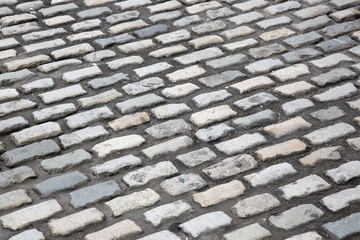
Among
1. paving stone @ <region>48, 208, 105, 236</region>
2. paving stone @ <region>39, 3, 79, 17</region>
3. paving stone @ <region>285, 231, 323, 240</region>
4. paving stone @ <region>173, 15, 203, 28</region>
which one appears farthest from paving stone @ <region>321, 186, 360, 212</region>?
paving stone @ <region>39, 3, 79, 17</region>

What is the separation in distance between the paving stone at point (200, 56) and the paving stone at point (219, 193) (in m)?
1.39

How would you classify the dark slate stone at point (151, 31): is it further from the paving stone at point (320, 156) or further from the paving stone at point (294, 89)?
the paving stone at point (320, 156)

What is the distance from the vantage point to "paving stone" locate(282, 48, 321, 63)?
440 centimetres

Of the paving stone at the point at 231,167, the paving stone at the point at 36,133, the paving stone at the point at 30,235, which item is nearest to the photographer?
the paving stone at the point at 30,235

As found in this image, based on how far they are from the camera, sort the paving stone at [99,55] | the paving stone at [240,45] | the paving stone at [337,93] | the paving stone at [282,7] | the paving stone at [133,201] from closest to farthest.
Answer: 1. the paving stone at [133,201]
2. the paving stone at [337,93]
3. the paving stone at [99,55]
4. the paving stone at [240,45]
5. the paving stone at [282,7]

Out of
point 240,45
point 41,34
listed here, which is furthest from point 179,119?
point 41,34

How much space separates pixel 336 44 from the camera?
459 centimetres

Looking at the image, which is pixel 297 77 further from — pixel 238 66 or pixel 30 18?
pixel 30 18

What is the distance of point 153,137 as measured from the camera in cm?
361

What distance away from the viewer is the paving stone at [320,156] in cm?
338

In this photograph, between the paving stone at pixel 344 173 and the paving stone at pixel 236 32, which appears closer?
the paving stone at pixel 344 173

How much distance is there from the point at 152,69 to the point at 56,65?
0.69 meters

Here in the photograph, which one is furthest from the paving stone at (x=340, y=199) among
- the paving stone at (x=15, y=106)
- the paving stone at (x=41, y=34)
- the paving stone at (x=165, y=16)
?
the paving stone at (x=41, y=34)

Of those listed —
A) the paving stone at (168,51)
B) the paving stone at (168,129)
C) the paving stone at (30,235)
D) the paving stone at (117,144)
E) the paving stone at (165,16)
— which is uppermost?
the paving stone at (165,16)
